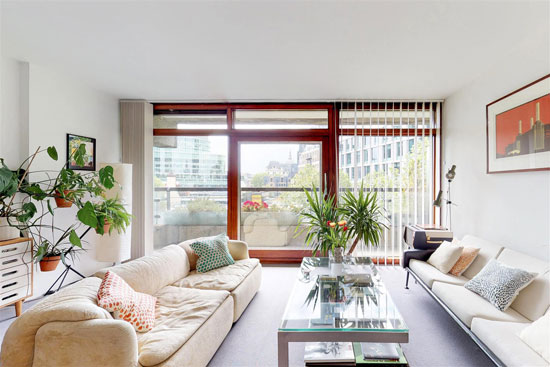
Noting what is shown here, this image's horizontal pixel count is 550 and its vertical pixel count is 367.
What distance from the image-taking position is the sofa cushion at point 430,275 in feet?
9.36

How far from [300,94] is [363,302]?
315cm

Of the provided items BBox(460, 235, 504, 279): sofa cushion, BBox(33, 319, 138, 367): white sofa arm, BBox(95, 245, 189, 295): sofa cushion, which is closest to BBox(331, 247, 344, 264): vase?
BBox(460, 235, 504, 279): sofa cushion

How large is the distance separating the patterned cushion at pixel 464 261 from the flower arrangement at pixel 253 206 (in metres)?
2.77

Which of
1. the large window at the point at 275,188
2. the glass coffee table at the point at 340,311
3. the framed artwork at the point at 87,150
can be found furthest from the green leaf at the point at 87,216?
the large window at the point at 275,188

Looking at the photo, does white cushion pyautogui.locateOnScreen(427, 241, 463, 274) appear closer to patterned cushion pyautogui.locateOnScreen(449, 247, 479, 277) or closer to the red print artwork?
patterned cushion pyautogui.locateOnScreen(449, 247, 479, 277)

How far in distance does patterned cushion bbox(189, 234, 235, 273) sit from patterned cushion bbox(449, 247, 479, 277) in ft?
7.94

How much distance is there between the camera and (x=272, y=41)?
8.93ft

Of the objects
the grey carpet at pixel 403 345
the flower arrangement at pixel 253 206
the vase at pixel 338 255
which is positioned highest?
the flower arrangement at pixel 253 206

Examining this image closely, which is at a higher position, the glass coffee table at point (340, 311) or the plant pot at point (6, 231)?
the plant pot at point (6, 231)

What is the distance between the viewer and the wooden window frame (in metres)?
4.74

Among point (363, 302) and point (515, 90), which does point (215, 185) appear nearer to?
point (363, 302)

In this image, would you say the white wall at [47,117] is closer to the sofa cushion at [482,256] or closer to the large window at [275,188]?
the large window at [275,188]

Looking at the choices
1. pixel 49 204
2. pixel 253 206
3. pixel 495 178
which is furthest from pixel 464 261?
pixel 49 204

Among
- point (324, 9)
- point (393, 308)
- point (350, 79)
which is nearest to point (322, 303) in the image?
point (393, 308)
